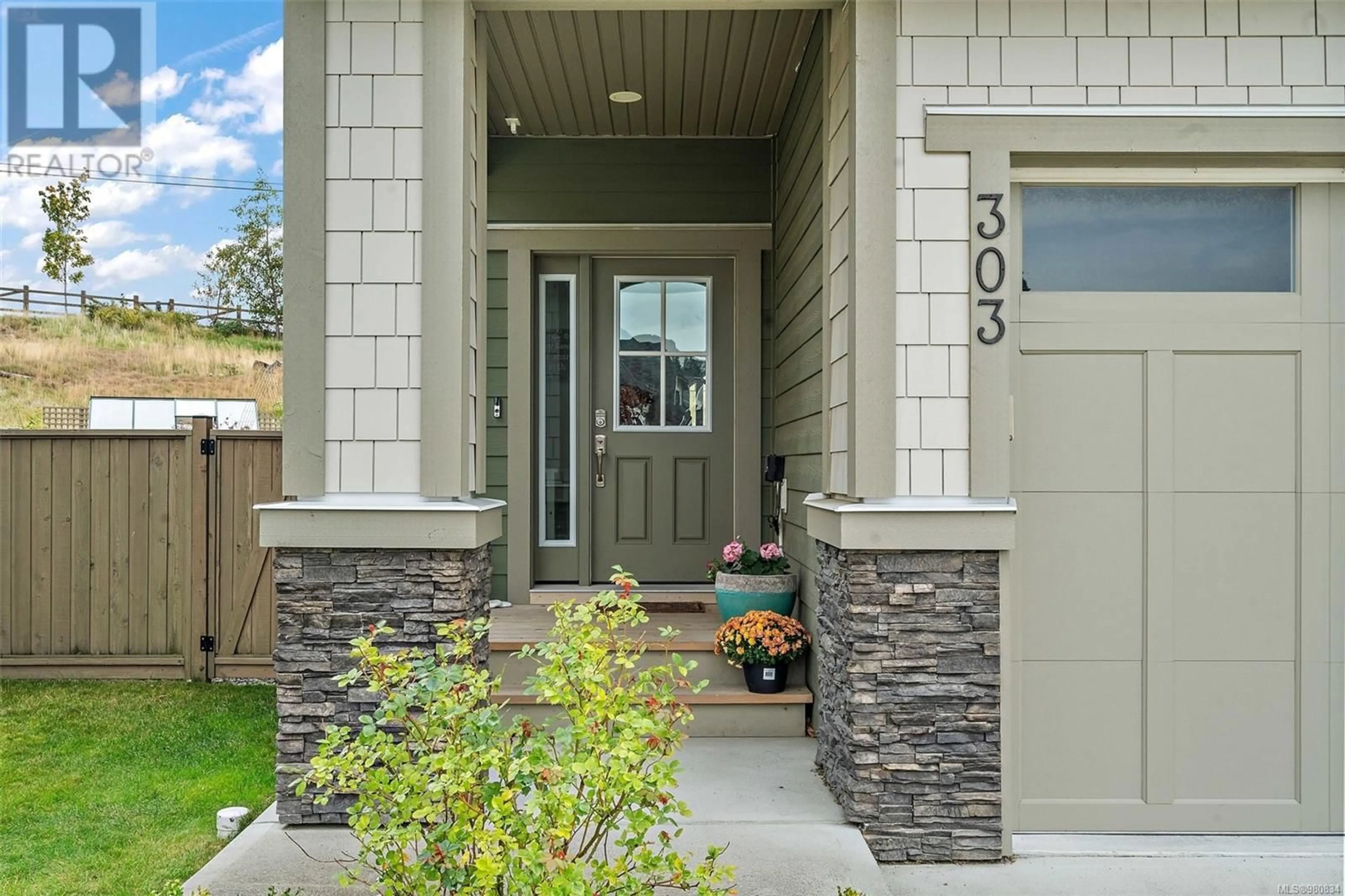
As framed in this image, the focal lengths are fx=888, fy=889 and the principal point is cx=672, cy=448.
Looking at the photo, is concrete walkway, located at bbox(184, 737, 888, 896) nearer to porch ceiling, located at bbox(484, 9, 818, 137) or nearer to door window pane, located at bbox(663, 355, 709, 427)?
door window pane, located at bbox(663, 355, 709, 427)

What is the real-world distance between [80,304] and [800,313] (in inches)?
534

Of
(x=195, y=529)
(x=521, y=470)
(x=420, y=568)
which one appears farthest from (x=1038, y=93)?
(x=195, y=529)

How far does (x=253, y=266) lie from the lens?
14.3 m

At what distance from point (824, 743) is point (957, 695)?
2.18ft

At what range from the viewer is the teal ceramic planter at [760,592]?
4.00m

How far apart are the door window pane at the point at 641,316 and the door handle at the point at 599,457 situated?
0.55 metres

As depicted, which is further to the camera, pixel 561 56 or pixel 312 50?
pixel 561 56

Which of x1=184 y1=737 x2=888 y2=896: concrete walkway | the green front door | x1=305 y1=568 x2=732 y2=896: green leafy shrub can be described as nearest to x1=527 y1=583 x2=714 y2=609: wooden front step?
the green front door

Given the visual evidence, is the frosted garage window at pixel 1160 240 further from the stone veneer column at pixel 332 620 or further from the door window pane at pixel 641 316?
the door window pane at pixel 641 316

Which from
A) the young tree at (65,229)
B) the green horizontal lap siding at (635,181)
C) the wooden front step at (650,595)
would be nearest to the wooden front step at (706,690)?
the wooden front step at (650,595)

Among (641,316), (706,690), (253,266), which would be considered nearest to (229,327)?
(253,266)

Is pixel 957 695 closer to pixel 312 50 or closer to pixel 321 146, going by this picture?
pixel 321 146

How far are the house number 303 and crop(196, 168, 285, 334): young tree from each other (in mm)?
13055

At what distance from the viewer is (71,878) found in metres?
2.67
